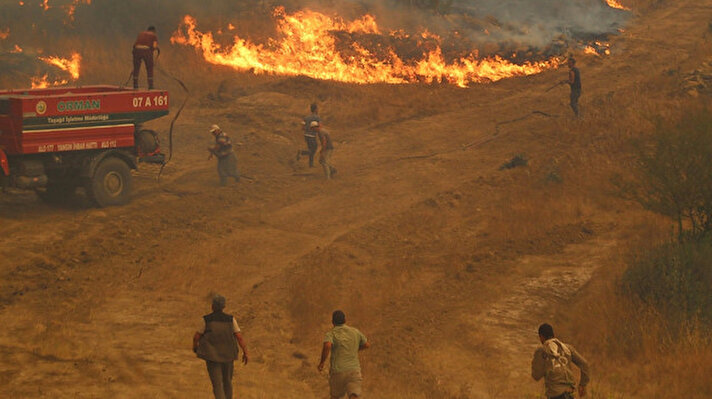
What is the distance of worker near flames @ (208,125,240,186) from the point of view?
63.9 feet

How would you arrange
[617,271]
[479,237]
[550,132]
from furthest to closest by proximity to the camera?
1. [550,132]
2. [479,237]
3. [617,271]

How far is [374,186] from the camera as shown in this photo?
785 inches

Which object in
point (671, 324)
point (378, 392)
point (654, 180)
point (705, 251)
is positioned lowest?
point (378, 392)

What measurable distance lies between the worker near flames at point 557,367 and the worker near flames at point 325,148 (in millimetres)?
12449

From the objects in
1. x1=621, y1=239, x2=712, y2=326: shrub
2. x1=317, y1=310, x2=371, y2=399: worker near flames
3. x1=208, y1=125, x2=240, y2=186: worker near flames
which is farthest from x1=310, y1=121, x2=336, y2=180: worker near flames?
x1=317, y1=310, x2=371, y2=399: worker near flames

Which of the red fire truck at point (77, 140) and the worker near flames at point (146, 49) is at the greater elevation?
the worker near flames at point (146, 49)

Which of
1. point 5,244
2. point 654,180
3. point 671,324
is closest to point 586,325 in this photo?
point 671,324

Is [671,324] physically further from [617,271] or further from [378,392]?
[378,392]

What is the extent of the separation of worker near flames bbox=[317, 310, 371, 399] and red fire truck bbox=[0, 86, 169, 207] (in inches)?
371

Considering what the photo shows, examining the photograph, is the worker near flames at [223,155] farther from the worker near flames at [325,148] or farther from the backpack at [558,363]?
the backpack at [558,363]

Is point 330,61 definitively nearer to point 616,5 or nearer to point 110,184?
point 110,184

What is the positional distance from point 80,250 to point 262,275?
11.3 ft

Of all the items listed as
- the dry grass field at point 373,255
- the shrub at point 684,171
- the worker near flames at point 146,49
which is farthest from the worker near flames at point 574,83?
the worker near flames at point 146,49

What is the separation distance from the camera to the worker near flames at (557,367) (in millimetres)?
7961
